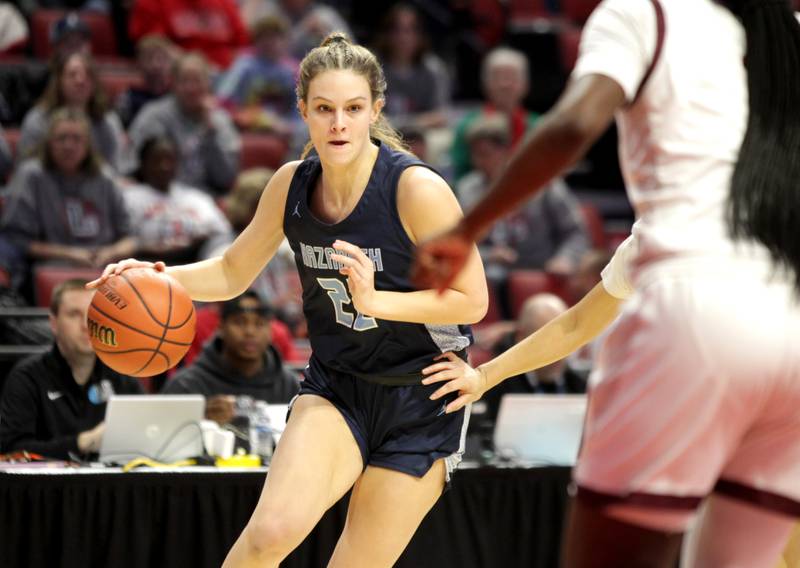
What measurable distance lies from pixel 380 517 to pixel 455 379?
0.43m

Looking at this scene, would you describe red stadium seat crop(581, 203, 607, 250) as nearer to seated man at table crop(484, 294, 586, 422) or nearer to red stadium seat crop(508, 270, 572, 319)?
red stadium seat crop(508, 270, 572, 319)

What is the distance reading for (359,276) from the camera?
302cm

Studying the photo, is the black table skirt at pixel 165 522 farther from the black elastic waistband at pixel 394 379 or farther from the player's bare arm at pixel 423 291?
the player's bare arm at pixel 423 291

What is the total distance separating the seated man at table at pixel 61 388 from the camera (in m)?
5.23

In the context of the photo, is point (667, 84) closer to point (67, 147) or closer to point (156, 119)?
point (67, 147)

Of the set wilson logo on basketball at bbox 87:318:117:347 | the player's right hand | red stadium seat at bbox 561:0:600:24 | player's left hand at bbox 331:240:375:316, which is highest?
red stadium seat at bbox 561:0:600:24

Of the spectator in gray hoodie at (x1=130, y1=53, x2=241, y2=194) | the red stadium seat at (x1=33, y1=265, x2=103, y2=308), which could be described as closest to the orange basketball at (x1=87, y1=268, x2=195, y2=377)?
the red stadium seat at (x1=33, y1=265, x2=103, y2=308)

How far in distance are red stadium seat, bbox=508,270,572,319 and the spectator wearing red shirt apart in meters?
3.30

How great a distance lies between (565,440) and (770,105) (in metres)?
3.41

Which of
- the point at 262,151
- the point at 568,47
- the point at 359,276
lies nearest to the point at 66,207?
the point at 262,151

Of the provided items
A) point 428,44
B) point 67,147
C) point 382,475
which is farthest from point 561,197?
point 382,475

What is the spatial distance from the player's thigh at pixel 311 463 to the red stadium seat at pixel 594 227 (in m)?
5.78

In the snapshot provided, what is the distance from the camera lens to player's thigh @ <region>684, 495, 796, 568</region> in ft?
7.14

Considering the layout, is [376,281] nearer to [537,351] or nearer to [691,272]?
[537,351]
